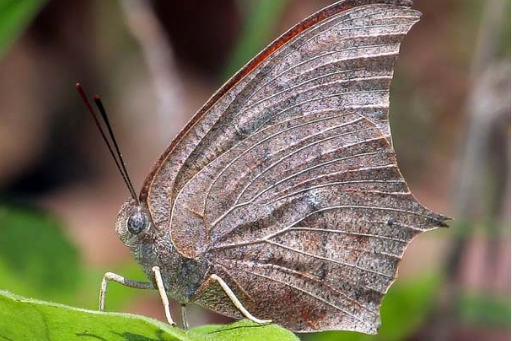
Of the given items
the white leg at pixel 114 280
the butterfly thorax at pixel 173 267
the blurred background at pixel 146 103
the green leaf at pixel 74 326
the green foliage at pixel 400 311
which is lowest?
the green leaf at pixel 74 326

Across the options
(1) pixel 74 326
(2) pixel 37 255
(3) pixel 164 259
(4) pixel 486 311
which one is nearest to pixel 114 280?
(3) pixel 164 259

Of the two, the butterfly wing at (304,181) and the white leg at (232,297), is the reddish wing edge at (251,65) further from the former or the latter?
the white leg at (232,297)

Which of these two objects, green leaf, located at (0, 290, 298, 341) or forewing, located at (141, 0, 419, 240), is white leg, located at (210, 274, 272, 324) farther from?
green leaf, located at (0, 290, 298, 341)

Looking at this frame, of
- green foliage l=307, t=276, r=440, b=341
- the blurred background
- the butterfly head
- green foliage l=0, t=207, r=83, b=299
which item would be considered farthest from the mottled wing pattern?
the blurred background

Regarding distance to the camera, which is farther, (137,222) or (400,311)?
(400,311)

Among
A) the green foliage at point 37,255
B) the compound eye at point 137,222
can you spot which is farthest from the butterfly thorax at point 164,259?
the green foliage at point 37,255

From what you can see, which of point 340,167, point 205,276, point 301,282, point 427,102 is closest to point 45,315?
point 205,276

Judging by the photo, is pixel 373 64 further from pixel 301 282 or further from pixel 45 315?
pixel 45 315

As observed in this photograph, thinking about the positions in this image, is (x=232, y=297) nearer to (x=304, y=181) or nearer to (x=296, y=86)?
(x=304, y=181)
